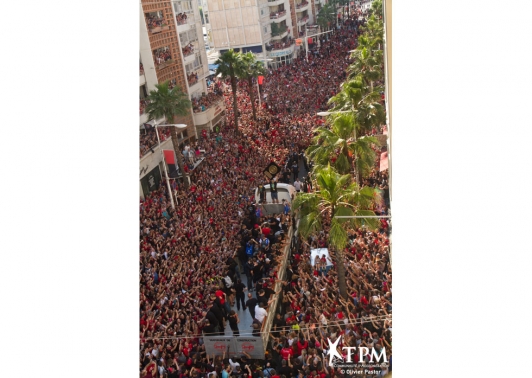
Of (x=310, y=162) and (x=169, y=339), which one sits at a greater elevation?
(x=310, y=162)

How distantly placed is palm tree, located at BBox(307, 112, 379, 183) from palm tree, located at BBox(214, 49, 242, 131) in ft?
6.07

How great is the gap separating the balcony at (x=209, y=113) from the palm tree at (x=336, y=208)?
2456 millimetres

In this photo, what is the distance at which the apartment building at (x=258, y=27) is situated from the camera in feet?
34.0

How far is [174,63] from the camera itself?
1005cm

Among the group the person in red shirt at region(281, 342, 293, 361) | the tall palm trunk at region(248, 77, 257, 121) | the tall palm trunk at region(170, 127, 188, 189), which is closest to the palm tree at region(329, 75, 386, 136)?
the tall palm trunk at region(248, 77, 257, 121)

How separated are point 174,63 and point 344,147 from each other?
3.72m

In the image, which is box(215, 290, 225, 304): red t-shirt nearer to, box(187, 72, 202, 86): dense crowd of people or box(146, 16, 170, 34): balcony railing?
box(187, 72, 202, 86): dense crowd of people

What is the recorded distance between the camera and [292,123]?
10891 millimetres

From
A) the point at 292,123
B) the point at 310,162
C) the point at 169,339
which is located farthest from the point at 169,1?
the point at 169,339

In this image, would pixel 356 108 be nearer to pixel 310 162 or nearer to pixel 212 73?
pixel 310 162

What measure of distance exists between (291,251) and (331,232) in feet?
4.32

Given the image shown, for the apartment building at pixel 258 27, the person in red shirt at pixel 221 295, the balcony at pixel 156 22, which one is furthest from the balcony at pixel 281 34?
the person in red shirt at pixel 221 295

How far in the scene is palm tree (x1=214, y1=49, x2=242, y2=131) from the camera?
1007 centimetres

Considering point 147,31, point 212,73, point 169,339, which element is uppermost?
point 147,31
